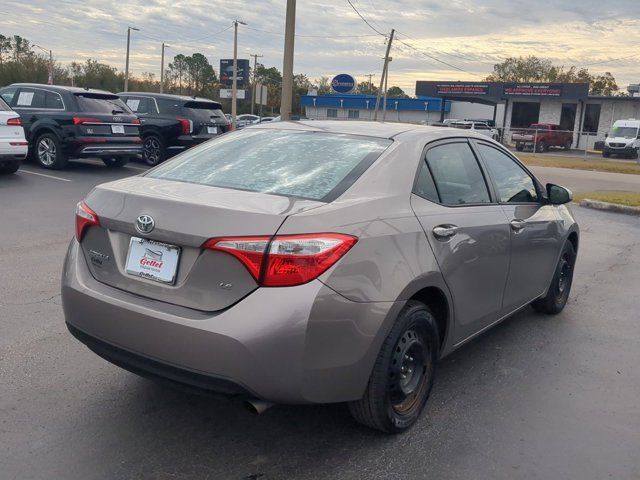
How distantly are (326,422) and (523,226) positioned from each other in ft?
6.61

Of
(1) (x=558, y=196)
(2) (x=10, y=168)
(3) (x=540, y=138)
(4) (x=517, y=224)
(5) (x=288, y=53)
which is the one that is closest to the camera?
(4) (x=517, y=224)

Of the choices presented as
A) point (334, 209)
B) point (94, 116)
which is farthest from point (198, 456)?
point (94, 116)

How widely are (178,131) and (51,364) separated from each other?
11.3m

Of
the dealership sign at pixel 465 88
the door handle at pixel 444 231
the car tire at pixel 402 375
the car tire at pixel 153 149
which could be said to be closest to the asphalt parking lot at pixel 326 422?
the car tire at pixel 402 375

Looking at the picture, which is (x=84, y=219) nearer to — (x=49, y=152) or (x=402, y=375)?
(x=402, y=375)

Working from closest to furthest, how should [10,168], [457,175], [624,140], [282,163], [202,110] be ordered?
[282,163], [457,175], [10,168], [202,110], [624,140]

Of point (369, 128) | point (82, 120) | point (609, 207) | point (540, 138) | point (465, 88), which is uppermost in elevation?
point (465, 88)

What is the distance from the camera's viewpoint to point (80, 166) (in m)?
14.1

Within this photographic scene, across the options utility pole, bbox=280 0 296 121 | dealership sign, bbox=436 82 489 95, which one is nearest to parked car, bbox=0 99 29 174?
utility pole, bbox=280 0 296 121

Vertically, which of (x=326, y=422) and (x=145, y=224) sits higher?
(x=145, y=224)

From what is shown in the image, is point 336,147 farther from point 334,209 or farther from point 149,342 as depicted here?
point 149,342

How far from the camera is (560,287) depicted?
5586mm

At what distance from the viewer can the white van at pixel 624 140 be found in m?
37.1

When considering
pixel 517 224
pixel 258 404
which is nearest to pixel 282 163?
pixel 258 404
